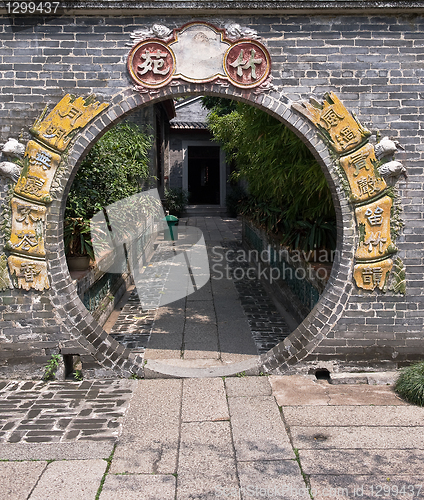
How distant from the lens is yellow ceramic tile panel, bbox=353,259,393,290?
4.59 m

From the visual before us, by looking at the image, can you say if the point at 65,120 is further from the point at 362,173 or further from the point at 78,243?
the point at 362,173

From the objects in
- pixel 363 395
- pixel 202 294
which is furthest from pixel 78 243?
pixel 363 395

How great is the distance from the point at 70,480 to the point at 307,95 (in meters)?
3.73

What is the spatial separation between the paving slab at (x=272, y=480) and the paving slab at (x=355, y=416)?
618 millimetres

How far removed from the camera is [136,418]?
3885 millimetres

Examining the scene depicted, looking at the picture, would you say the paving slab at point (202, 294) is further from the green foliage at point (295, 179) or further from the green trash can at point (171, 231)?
the green trash can at point (171, 231)

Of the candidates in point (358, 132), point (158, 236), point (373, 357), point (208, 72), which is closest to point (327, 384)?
point (373, 357)

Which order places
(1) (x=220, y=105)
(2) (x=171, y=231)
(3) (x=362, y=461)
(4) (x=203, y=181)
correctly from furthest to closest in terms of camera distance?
(4) (x=203, y=181) < (1) (x=220, y=105) < (2) (x=171, y=231) < (3) (x=362, y=461)

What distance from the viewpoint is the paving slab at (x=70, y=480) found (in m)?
2.91

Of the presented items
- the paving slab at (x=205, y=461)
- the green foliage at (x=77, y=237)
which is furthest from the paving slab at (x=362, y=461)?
the green foliage at (x=77, y=237)

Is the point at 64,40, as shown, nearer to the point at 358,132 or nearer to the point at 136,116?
the point at 358,132

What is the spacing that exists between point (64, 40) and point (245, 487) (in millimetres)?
4073

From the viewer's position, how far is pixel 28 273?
4.52 meters

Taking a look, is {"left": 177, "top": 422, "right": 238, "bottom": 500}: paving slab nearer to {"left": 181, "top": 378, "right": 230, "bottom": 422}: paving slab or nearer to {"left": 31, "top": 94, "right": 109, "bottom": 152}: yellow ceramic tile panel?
{"left": 181, "top": 378, "right": 230, "bottom": 422}: paving slab
